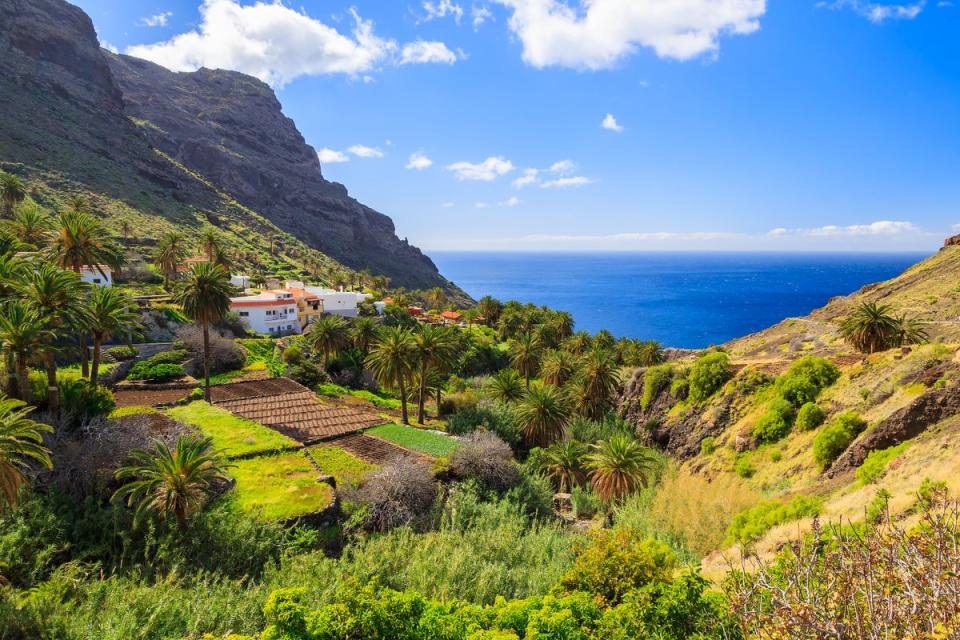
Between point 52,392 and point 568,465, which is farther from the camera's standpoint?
point 568,465

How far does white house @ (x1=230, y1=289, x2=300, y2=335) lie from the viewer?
66688mm

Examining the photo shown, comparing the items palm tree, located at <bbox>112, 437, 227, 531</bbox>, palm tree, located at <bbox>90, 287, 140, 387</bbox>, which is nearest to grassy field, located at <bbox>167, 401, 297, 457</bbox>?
palm tree, located at <bbox>90, 287, 140, 387</bbox>

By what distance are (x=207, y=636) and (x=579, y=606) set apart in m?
10.0

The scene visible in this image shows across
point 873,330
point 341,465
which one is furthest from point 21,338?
point 873,330

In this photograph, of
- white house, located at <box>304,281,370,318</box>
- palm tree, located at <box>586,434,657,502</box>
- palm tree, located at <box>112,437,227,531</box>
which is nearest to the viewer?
palm tree, located at <box>112,437,227,531</box>

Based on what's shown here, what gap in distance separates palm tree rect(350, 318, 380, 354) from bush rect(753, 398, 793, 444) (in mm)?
45240

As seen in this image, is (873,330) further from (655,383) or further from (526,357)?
(526,357)

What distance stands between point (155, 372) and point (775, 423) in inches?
2023

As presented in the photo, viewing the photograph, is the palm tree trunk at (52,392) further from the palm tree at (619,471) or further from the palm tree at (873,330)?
the palm tree at (873,330)

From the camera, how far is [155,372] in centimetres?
4400

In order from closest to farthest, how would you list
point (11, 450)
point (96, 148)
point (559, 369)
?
point (11, 450), point (559, 369), point (96, 148)

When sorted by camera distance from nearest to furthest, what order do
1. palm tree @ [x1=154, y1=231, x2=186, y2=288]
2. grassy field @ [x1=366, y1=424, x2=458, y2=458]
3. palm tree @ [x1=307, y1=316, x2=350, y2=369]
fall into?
grassy field @ [x1=366, y1=424, x2=458, y2=458]
palm tree @ [x1=307, y1=316, x2=350, y2=369]
palm tree @ [x1=154, y1=231, x2=186, y2=288]

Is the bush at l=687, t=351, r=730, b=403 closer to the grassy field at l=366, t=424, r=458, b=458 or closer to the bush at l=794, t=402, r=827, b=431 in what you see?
the bush at l=794, t=402, r=827, b=431

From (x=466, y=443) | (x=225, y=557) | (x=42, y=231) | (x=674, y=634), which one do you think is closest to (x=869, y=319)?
(x=466, y=443)
